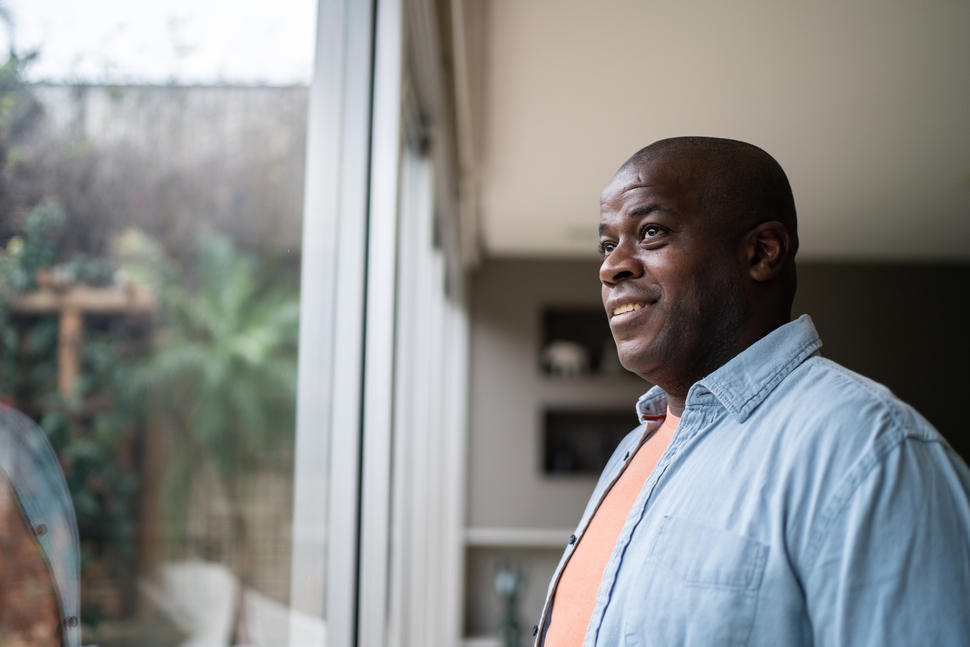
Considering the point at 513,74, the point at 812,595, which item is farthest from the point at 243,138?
the point at 812,595

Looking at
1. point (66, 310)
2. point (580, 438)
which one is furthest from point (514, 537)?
point (66, 310)

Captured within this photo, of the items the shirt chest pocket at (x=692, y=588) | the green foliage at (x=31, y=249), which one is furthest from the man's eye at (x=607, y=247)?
the green foliage at (x=31, y=249)

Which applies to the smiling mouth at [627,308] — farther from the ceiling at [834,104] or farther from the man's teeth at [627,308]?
the ceiling at [834,104]

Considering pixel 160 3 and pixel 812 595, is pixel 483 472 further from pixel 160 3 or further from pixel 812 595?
pixel 812 595

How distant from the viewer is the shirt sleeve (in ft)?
1.98

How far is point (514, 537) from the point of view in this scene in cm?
510

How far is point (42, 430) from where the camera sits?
90 cm

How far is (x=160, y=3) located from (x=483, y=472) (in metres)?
3.97

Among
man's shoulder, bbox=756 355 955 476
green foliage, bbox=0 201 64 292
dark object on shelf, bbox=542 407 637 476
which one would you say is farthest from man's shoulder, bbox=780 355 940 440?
dark object on shelf, bbox=542 407 637 476

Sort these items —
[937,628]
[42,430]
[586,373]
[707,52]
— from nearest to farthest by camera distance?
[937,628] → [42,430] → [707,52] → [586,373]

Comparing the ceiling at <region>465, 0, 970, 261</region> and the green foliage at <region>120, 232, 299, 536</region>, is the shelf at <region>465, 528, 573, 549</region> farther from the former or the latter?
the ceiling at <region>465, 0, 970, 261</region>

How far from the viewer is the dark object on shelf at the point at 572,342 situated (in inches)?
205

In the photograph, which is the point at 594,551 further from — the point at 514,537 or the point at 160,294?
the point at 514,537

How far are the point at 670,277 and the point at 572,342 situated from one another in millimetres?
4582
